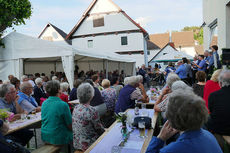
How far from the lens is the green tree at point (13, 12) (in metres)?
8.84

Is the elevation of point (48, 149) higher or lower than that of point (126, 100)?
lower

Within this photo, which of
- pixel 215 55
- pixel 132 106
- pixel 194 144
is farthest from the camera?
pixel 215 55

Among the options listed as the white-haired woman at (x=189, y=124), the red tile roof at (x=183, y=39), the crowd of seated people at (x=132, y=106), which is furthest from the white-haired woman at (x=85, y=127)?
the red tile roof at (x=183, y=39)

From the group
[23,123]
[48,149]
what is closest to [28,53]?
[23,123]

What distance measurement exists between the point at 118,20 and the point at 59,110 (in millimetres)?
20117

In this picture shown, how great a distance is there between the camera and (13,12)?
902 cm

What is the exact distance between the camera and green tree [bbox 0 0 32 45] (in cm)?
884

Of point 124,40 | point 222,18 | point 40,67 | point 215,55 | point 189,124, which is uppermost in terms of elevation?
point 124,40

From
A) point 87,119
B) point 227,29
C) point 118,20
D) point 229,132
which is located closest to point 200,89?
point 229,132

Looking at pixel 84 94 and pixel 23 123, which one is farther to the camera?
pixel 23 123

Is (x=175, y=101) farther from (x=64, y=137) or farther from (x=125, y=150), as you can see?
(x=64, y=137)

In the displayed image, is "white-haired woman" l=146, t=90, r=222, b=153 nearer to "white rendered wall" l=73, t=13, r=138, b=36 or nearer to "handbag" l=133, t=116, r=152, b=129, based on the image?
"handbag" l=133, t=116, r=152, b=129

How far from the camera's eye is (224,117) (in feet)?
8.46

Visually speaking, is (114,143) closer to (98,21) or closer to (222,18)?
(222,18)
